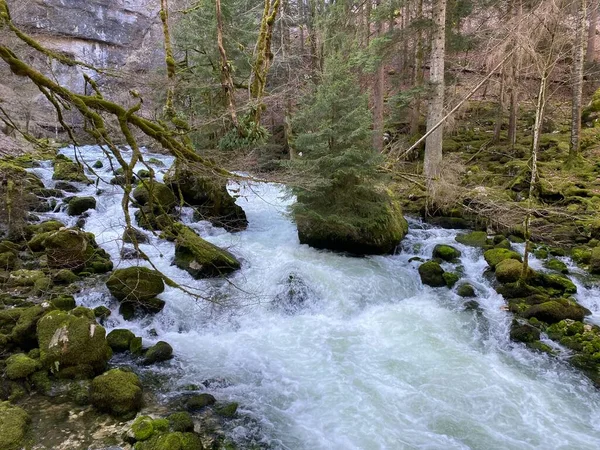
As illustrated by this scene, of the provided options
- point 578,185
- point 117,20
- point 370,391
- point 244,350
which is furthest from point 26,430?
point 117,20

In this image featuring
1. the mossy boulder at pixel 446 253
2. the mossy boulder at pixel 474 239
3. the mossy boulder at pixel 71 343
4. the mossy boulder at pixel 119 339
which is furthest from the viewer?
the mossy boulder at pixel 474 239

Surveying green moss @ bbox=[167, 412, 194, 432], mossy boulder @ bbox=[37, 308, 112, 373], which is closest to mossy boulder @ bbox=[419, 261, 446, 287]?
green moss @ bbox=[167, 412, 194, 432]

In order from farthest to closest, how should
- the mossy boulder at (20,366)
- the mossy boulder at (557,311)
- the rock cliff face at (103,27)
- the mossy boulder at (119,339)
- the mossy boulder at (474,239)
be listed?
the rock cliff face at (103,27)
the mossy boulder at (474,239)
the mossy boulder at (557,311)
the mossy boulder at (119,339)
the mossy boulder at (20,366)

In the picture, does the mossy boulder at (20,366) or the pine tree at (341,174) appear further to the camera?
the pine tree at (341,174)

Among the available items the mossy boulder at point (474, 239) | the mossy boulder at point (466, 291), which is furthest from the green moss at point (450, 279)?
the mossy boulder at point (474, 239)

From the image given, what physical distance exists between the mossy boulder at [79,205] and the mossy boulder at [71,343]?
7428 millimetres

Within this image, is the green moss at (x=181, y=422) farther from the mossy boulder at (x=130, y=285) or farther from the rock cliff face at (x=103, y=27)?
the rock cliff face at (x=103, y=27)

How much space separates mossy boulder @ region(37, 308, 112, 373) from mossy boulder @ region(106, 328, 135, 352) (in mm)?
296

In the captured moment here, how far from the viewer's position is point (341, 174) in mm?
10422

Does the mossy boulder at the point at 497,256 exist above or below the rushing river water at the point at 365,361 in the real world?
above

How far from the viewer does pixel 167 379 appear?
6223 mm

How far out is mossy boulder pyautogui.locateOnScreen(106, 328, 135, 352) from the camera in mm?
6816

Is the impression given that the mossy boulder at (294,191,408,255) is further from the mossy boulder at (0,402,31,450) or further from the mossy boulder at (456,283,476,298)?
the mossy boulder at (0,402,31,450)

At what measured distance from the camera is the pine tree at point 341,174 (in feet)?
32.9
